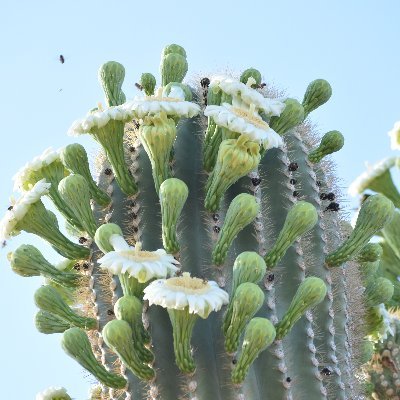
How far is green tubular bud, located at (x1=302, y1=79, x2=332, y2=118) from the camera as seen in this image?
202 inches

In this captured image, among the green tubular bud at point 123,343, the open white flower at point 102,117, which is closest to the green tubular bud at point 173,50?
the open white flower at point 102,117

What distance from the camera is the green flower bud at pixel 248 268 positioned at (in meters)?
4.07

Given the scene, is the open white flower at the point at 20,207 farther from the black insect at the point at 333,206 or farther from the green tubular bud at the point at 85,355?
the black insect at the point at 333,206

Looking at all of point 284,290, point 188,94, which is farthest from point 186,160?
point 284,290

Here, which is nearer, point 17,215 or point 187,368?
point 187,368

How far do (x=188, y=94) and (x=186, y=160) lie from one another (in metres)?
0.35

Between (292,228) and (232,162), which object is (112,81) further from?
(292,228)

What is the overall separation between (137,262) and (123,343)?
0.36m

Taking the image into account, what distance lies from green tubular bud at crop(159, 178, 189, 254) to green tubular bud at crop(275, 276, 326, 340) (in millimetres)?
607

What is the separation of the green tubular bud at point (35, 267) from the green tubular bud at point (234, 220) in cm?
81

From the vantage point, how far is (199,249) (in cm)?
441

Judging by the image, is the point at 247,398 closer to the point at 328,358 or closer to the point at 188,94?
the point at 328,358

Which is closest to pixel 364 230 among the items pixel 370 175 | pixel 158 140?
pixel 158 140

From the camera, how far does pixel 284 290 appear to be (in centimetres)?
451
